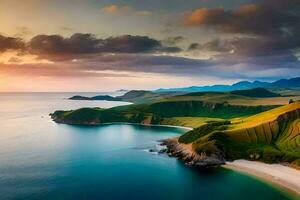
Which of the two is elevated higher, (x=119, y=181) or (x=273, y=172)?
(x=119, y=181)

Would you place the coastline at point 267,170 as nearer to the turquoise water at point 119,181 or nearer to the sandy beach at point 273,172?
the sandy beach at point 273,172

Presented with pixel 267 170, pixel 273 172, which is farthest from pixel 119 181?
pixel 273 172

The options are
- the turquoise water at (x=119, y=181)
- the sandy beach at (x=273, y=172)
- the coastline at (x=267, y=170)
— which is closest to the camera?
the turquoise water at (x=119, y=181)

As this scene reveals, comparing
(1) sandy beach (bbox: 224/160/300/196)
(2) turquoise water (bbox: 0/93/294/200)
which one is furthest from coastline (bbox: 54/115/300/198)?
(2) turquoise water (bbox: 0/93/294/200)

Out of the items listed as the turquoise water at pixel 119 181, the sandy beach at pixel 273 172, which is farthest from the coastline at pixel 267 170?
the turquoise water at pixel 119 181

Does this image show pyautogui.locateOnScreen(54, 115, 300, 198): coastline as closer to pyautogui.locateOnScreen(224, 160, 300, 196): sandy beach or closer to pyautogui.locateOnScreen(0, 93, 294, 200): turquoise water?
pyautogui.locateOnScreen(224, 160, 300, 196): sandy beach

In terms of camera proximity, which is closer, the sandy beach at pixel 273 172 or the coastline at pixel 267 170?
the coastline at pixel 267 170

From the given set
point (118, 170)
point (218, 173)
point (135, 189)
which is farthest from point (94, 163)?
point (218, 173)

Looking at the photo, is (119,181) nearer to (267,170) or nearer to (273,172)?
(267,170)
